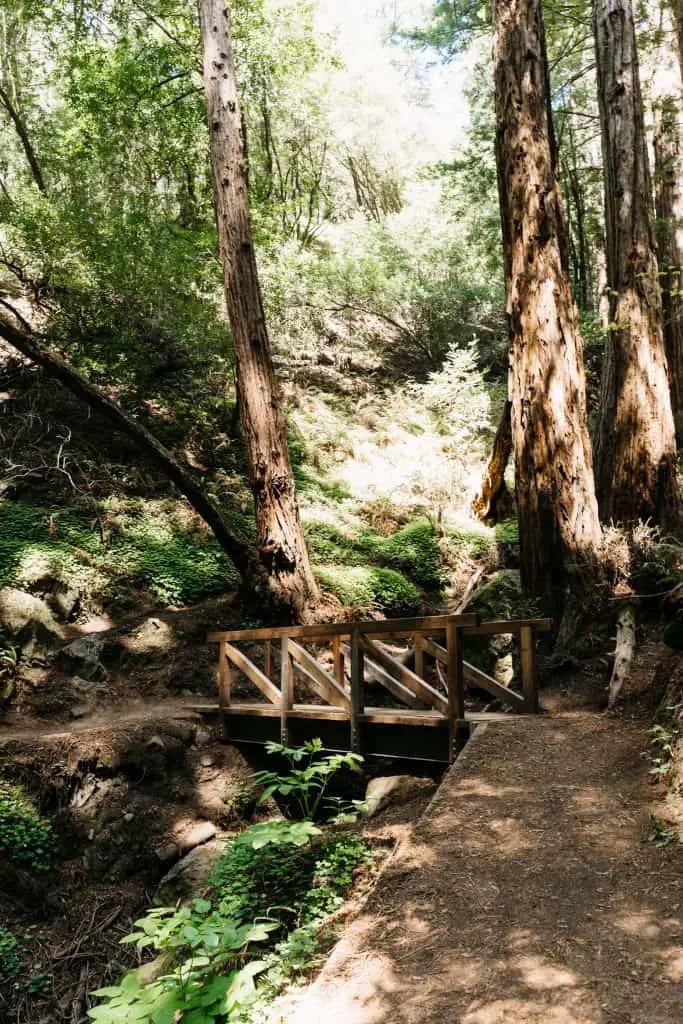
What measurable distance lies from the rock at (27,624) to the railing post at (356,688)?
4614 mm

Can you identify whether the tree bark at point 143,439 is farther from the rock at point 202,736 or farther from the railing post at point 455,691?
the railing post at point 455,691

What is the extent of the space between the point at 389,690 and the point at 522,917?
406cm

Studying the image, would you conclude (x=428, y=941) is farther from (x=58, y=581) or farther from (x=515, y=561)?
(x=515, y=561)

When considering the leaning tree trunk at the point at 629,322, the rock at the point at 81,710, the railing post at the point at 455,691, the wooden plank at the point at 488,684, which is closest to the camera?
the railing post at the point at 455,691

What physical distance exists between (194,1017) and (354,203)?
87.3 ft

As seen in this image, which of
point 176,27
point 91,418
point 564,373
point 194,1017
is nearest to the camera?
point 194,1017

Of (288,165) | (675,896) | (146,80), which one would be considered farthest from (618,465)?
(288,165)

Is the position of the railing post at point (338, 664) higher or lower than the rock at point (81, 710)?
higher

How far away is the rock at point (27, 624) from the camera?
30.9 feet

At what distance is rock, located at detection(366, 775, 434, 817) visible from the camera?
19.9ft

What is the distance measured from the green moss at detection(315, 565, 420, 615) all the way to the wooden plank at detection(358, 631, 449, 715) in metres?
4.49

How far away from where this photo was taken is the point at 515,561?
1259cm

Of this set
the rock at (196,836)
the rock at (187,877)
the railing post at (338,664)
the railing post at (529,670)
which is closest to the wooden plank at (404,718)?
the railing post at (529,670)

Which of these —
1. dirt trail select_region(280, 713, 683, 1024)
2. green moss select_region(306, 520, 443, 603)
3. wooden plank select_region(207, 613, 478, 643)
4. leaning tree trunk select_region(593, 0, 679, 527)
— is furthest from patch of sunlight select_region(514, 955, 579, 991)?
green moss select_region(306, 520, 443, 603)
